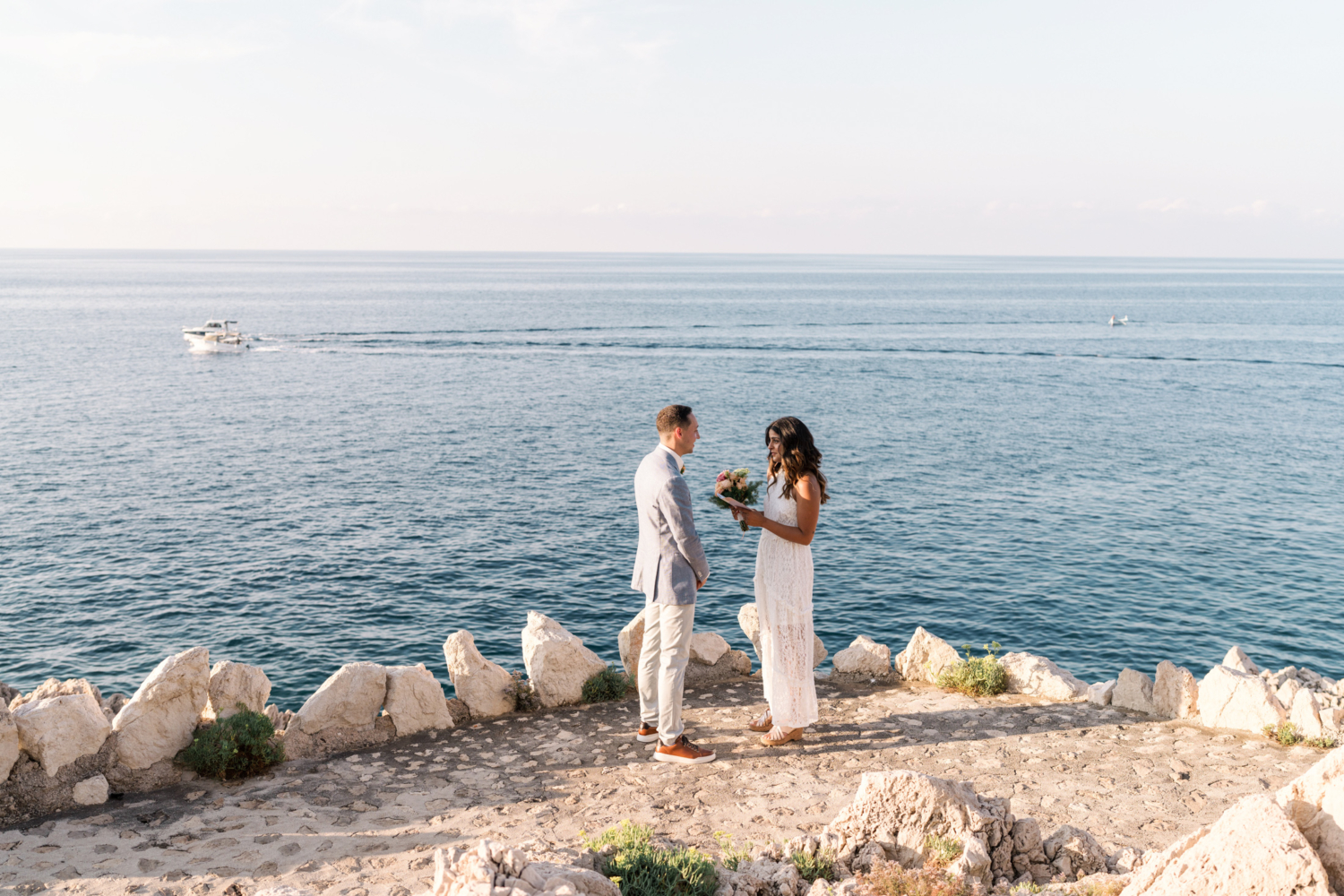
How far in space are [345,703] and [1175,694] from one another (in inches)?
350

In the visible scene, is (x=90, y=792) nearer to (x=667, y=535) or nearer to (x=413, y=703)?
(x=413, y=703)

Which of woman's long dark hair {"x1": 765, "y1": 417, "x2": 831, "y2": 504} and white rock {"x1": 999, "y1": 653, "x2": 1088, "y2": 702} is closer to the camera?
woman's long dark hair {"x1": 765, "y1": 417, "x2": 831, "y2": 504}

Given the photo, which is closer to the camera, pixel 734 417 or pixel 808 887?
pixel 808 887

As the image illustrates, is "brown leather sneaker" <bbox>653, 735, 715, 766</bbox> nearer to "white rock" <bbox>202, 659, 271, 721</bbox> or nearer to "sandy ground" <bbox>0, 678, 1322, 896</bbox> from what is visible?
"sandy ground" <bbox>0, 678, 1322, 896</bbox>

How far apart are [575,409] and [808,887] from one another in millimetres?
45800

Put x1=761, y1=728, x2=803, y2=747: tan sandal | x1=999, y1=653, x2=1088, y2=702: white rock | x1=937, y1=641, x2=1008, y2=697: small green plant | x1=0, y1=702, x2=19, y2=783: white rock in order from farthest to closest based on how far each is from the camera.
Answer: x1=937, y1=641, x2=1008, y2=697: small green plant
x1=999, y1=653, x2=1088, y2=702: white rock
x1=761, y1=728, x2=803, y2=747: tan sandal
x1=0, y1=702, x2=19, y2=783: white rock

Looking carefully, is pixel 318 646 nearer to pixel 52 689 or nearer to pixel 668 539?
pixel 52 689

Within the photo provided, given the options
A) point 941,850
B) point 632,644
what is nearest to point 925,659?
point 632,644

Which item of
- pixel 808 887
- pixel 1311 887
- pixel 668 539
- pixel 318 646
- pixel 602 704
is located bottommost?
pixel 318 646

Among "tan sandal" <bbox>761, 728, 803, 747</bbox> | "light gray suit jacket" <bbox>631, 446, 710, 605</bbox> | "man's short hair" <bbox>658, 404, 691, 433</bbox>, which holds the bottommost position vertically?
"tan sandal" <bbox>761, 728, 803, 747</bbox>

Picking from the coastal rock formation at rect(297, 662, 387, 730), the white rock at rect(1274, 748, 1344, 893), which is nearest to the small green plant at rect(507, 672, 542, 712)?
the coastal rock formation at rect(297, 662, 387, 730)

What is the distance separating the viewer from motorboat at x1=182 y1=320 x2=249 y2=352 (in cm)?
7412

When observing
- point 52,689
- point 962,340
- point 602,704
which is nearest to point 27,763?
point 52,689

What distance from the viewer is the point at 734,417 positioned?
48.3 metres
